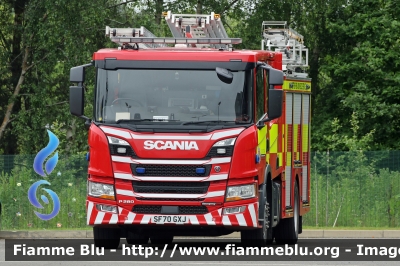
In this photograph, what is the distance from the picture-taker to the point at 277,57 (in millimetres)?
19531

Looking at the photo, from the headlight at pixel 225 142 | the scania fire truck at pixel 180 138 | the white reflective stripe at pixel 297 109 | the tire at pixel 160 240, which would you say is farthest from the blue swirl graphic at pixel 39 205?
the headlight at pixel 225 142

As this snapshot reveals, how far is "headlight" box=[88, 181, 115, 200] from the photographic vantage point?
16438 millimetres

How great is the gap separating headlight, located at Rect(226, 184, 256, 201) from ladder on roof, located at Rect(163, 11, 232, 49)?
3509 mm

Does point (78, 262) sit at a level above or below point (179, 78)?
below

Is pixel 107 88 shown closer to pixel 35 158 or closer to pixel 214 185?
pixel 214 185

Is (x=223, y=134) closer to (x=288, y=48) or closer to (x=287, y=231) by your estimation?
(x=287, y=231)

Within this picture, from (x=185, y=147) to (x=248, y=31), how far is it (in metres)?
26.1

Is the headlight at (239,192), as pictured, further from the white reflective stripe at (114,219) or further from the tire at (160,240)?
the tire at (160,240)

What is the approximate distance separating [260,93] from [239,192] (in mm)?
1608

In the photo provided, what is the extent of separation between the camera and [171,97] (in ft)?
54.6

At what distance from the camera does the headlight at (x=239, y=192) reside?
16.3m

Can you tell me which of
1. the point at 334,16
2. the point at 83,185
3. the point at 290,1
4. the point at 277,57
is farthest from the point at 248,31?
the point at 277,57

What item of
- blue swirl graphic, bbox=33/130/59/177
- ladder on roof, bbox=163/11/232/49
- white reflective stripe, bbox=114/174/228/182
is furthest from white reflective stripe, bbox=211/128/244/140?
blue swirl graphic, bbox=33/130/59/177

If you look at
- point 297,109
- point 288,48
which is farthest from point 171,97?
point 288,48
